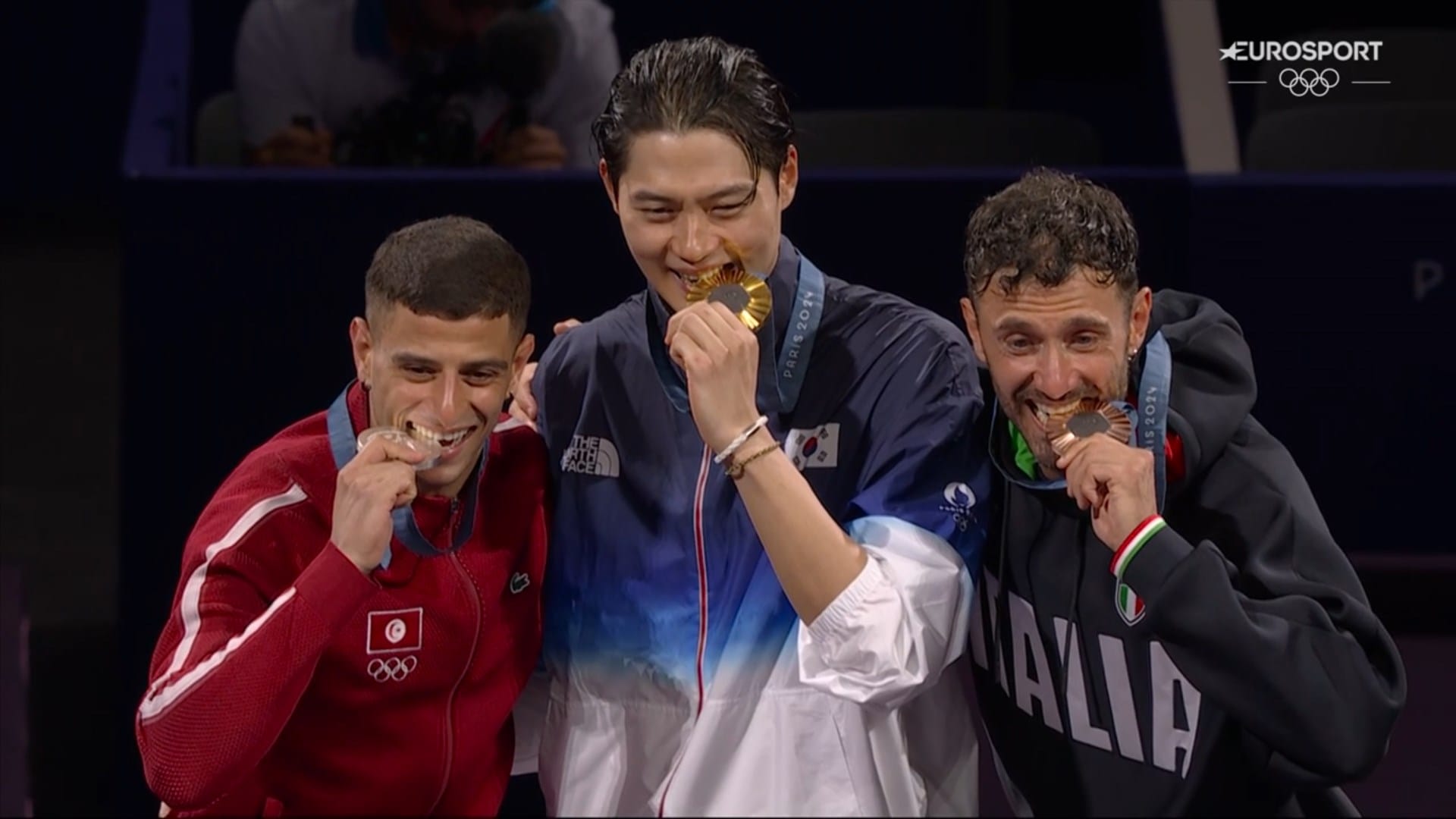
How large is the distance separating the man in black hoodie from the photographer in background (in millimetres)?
2228

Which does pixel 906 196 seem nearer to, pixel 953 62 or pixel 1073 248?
pixel 1073 248

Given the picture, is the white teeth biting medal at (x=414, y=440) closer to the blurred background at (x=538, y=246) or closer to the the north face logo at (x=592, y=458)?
the the north face logo at (x=592, y=458)

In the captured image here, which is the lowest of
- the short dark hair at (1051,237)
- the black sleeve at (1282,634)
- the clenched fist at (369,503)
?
the black sleeve at (1282,634)

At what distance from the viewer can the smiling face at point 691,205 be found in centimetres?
283

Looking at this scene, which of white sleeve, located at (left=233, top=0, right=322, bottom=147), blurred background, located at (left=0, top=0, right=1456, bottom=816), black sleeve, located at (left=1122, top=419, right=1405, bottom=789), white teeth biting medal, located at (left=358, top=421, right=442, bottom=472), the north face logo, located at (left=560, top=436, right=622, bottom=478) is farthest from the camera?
white sleeve, located at (left=233, top=0, right=322, bottom=147)

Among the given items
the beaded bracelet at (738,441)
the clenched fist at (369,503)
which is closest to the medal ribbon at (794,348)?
the beaded bracelet at (738,441)

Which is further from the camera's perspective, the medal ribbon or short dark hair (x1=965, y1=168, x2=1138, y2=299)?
the medal ribbon

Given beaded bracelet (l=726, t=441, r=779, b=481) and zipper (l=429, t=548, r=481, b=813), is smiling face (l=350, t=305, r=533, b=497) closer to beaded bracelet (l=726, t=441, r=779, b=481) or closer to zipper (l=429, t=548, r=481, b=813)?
zipper (l=429, t=548, r=481, b=813)

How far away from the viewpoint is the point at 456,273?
2.88 m

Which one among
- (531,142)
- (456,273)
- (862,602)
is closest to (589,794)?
(862,602)

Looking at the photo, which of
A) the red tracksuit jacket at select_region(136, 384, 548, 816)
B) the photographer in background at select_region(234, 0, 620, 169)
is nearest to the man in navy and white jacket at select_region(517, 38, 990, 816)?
the red tracksuit jacket at select_region(136, 384, 548, 816)

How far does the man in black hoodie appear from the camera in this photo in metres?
2.67

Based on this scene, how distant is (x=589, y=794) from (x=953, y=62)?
4827 millimetres

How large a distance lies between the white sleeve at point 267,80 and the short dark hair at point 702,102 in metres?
2.28
